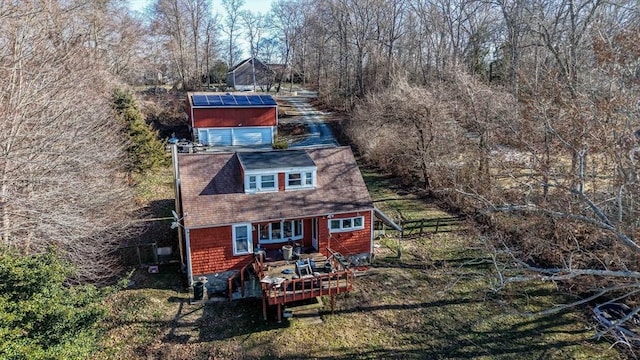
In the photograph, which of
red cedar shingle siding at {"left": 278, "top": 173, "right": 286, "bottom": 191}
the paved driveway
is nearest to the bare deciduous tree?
red cedar shingle siding at {"left": 278, "top": 173, "right": 286, "bottom": 191}

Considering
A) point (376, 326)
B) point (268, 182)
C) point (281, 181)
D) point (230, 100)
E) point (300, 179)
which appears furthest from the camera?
point (230, 100)

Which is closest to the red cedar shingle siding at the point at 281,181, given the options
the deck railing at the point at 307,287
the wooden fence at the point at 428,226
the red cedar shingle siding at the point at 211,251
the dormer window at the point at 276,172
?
the dormer window at the point at 276,172

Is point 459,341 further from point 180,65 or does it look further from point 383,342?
point 180,65

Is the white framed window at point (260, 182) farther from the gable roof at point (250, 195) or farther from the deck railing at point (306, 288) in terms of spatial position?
the deck railing at point (306, 288)

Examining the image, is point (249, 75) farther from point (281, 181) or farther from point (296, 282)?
point (296, 282)

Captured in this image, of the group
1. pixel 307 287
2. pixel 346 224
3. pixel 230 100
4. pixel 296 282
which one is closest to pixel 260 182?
pixel 346 224

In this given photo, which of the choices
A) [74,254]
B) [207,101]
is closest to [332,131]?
[207,101]
